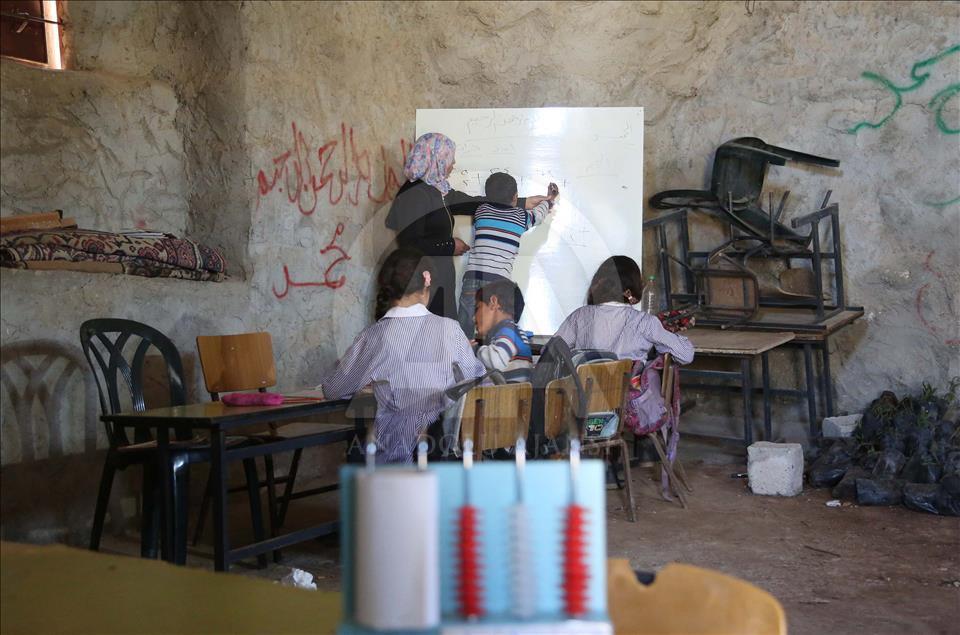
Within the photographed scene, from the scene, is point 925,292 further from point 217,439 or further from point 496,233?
point 217,439

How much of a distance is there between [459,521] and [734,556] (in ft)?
11.0

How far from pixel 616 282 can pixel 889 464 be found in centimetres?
167

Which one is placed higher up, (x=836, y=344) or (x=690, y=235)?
(x=690, y=235)

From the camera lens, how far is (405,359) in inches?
143

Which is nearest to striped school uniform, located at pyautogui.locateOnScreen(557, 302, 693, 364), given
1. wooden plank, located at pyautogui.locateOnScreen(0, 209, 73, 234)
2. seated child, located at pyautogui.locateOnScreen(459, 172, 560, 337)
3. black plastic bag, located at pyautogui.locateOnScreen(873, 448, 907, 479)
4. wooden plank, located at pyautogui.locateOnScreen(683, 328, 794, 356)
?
wooden plank, located at pyautogui.locateOnScreen(683, 328, 794, 356)

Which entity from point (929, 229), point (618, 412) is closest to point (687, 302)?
point (929, 229)

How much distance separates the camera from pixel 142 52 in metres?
5.42

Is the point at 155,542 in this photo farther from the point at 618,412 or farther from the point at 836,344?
the point at 836,344

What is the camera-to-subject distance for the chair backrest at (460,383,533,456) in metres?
3.47

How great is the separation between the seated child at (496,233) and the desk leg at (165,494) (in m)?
2.66

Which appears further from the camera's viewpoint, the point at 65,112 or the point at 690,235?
the point at 690,235

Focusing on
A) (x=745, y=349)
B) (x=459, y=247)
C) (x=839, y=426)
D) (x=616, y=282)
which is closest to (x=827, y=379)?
(x=839, y=426)

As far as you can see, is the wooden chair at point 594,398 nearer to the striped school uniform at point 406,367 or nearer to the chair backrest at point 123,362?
the striped school uniform at point 406,367

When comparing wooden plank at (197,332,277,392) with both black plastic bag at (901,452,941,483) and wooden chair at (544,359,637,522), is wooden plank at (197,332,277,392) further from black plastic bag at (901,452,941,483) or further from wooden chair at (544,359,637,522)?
black plastic bag at (901,452,941,483)
